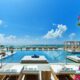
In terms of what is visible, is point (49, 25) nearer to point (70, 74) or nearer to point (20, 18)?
point (20, 18)

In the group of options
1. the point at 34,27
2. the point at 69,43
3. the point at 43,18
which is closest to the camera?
the point at 69,43

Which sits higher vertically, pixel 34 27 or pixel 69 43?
pixel 34 27

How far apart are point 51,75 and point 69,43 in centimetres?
2314

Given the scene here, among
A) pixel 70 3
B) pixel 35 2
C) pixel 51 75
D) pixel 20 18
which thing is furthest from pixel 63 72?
pixel 20 18

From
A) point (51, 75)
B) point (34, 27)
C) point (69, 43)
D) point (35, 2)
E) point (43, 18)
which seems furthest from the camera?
point (34, 27)

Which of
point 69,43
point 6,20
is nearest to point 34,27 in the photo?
point 6,20

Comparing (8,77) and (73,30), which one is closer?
(8,77)

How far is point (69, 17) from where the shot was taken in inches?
1363

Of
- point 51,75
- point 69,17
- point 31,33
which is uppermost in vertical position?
point 69,17

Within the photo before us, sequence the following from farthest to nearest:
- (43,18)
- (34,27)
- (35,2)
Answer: (34,27), (43,18), (35,2)

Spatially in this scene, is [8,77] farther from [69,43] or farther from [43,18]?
[43,18]

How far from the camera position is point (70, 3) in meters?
27.2

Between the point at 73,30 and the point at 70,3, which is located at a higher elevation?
the point at 70,3

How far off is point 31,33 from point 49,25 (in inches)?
166
